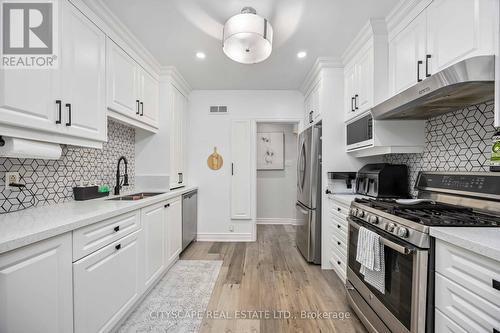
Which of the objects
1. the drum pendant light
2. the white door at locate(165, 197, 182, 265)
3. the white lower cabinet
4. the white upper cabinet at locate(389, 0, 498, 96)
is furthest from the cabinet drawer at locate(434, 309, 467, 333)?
the white door at locate(165, 197, 182, 265)

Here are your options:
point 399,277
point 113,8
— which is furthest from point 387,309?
point 113,8

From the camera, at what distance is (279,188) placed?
504 cm

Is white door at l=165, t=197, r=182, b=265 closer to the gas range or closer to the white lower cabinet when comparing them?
the gas range

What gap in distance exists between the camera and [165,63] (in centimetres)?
288

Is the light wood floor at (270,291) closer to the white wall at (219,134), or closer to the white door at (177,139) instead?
the white wall at (219,134)

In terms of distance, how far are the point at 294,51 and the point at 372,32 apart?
805 mm

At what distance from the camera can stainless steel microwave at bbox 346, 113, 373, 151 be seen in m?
2.14

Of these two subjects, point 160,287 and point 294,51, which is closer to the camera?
point 160,287

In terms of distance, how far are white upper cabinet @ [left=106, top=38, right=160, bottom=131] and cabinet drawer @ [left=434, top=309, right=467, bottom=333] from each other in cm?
269

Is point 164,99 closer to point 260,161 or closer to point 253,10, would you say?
point 253,10

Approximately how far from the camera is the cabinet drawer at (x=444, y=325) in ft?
3.19

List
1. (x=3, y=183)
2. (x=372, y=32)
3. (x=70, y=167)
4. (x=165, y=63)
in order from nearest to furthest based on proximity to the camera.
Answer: (x=3, y=183)
(x=70, y=167)
(x=372, y=32)
(x=165, y=63)

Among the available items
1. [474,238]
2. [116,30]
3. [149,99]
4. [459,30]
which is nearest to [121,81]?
[116,30]

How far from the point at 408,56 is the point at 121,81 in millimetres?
2587
